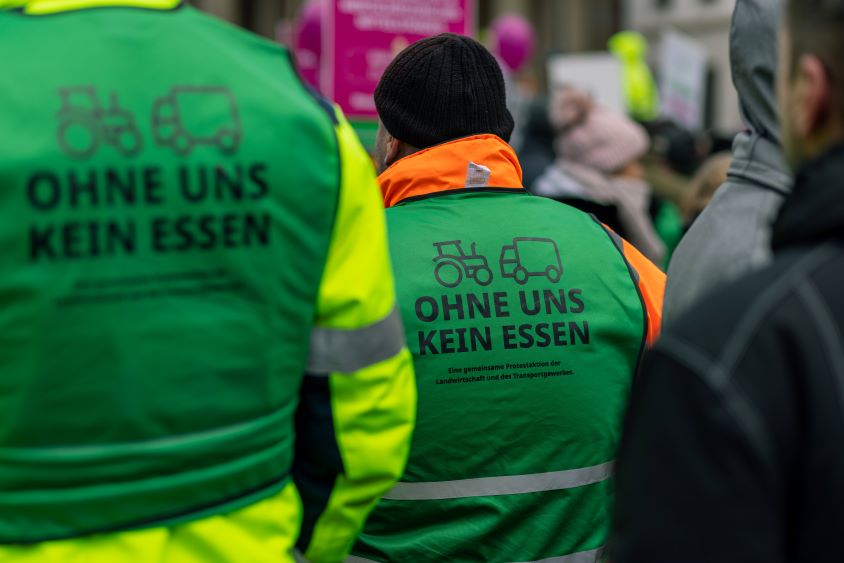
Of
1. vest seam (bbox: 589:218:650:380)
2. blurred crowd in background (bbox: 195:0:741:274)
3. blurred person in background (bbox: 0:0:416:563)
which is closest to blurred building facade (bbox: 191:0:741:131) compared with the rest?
blurred crowd in background (bbox: 195:0:741:274)

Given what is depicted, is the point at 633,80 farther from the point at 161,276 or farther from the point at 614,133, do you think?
the point at 161,276

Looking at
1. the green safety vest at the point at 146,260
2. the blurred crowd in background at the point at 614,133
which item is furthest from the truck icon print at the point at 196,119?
the blurred crowd in background at the point at 614,133

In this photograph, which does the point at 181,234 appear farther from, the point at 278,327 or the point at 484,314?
the point at 484,314

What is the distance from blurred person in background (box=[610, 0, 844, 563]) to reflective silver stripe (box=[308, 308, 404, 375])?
2.14ft

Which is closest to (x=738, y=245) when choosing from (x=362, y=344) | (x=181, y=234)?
(x=362, y=344)

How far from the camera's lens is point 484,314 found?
2.49m

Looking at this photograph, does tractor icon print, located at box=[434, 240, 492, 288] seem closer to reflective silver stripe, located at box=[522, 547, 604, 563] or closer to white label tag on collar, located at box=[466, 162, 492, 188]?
white label tag on collar, located at box=[466, 162, 492, 188]

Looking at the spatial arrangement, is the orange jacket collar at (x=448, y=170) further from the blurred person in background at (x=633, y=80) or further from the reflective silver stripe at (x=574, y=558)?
the blurred person in background at (x=633, y=80)

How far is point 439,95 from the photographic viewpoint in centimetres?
275

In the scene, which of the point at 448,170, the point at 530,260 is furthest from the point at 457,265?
the point at 448,170

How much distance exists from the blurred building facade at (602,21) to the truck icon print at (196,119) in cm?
2560

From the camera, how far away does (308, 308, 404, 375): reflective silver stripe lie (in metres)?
1.89

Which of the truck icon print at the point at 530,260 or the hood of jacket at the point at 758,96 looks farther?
the truck icon print at the point at 530,260

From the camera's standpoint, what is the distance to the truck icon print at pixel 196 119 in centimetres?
172
